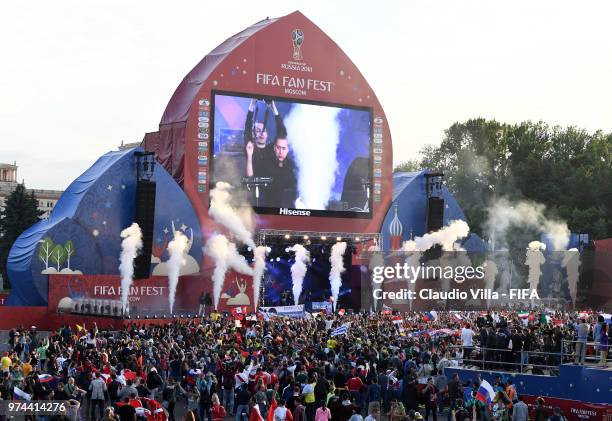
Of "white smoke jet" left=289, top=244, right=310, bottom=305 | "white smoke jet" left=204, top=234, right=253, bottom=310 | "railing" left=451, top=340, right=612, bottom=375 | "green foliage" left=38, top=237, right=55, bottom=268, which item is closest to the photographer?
"railing" left=451, top=340, right=612, bottom=375

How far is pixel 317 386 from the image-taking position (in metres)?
24.4

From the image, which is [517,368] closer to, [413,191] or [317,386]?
[317,386]

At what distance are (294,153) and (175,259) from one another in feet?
30.0

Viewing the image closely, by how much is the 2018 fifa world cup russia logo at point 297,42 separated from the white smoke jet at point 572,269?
18.6 meters

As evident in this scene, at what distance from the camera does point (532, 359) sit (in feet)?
94.9

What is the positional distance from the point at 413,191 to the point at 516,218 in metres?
30.6

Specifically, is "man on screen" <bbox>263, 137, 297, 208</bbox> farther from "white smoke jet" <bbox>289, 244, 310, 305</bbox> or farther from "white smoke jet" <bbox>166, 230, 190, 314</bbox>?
"white smoke jet" <bbox>166, 230, 190, 314</bbox>

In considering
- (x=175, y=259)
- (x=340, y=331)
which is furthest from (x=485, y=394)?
(x=175, y=259)

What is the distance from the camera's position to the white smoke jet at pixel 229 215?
58719mm

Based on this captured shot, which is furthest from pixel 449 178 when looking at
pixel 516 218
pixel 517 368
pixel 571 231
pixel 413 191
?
pixel 517 368

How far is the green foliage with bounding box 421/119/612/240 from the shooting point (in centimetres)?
9225

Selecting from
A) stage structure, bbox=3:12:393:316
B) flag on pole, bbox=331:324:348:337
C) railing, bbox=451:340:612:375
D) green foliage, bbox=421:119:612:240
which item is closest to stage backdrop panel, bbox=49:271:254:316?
stage structure, bbox=3:12:393:316

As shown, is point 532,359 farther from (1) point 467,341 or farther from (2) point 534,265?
(2) point 534,265

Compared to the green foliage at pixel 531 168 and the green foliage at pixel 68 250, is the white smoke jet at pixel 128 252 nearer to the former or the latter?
the green foliage at pixel 68 250
